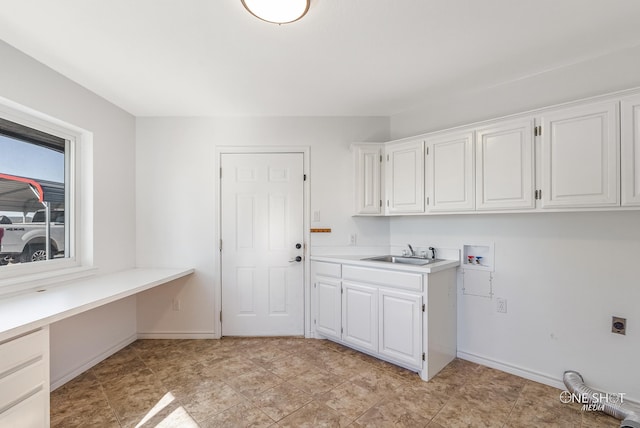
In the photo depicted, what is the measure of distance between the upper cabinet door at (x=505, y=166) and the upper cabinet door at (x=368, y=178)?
0.93m

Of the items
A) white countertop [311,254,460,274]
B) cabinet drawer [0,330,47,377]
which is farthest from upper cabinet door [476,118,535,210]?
cabinet drawer [0,330,47,377]

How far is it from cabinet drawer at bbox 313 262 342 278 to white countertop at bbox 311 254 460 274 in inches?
1.8

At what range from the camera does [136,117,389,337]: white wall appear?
3.10m

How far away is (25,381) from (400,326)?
93.9 inches

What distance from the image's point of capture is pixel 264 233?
10.3ft

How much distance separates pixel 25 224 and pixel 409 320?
3141 mm

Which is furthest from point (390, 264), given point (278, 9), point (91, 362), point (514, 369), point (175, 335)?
point (91, 362)

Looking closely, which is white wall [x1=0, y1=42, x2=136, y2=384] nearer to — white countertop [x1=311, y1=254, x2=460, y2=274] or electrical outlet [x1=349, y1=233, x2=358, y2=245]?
white countertop [x1=311, y1=254, x2=460, y2=274]

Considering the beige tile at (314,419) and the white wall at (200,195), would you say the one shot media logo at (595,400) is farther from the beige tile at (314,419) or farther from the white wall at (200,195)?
the white wall at (200,195)

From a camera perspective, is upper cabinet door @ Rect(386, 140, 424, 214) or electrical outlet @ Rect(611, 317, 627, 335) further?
upper cabinet door @ Rect(386, 140, 424, 214)

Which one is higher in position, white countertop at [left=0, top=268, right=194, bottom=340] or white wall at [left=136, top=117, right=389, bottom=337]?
white wall at [left=136, top=117, right=389, bottom=337]

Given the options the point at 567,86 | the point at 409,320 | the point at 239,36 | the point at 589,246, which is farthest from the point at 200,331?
the point at 567,86

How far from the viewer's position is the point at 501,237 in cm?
244

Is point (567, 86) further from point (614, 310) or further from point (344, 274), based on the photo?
point (344, 274)
